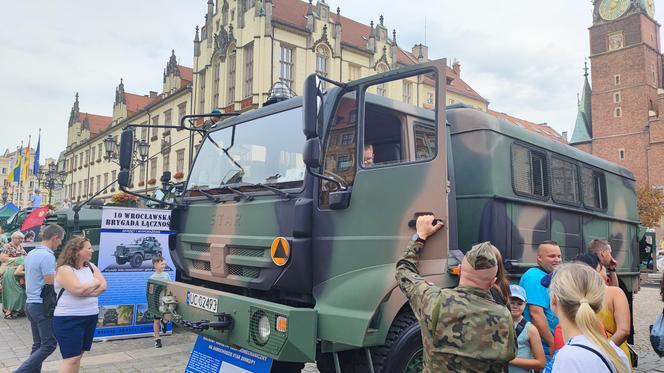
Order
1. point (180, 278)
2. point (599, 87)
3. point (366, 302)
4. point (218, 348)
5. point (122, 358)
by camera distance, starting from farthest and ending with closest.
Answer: point (599, 87)
point (122, 358)
point (180, 278)
point (218, 348)
point (366, 302)

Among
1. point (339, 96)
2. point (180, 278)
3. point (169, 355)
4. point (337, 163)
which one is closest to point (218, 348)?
point (180, 278)

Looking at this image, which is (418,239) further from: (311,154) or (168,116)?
(168,116)

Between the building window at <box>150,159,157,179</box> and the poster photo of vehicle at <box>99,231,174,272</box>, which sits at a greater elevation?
the building window at <box>150,159,157,179</box>

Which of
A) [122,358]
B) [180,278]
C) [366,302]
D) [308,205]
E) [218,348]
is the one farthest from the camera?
[122,358]

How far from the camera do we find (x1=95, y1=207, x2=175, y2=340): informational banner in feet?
27.3

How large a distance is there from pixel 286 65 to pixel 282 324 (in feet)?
83.8

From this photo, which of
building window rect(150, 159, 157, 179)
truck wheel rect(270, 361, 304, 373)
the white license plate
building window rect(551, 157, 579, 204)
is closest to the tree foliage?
building window rect(150, 159, 157, 179)

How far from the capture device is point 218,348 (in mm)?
4383

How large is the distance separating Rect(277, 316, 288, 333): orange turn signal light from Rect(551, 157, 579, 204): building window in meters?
3.64

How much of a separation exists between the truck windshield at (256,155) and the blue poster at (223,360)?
4.68ft

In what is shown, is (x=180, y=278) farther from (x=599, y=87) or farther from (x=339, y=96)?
(x=599, y=87)

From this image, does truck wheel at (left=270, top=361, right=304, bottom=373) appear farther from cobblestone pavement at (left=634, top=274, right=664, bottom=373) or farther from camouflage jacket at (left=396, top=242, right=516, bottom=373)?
cobblestone pavement at (left=634, top=274, right=664, bottom=373)

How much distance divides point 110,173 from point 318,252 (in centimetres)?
5013

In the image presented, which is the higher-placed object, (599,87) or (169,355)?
(599,87)
